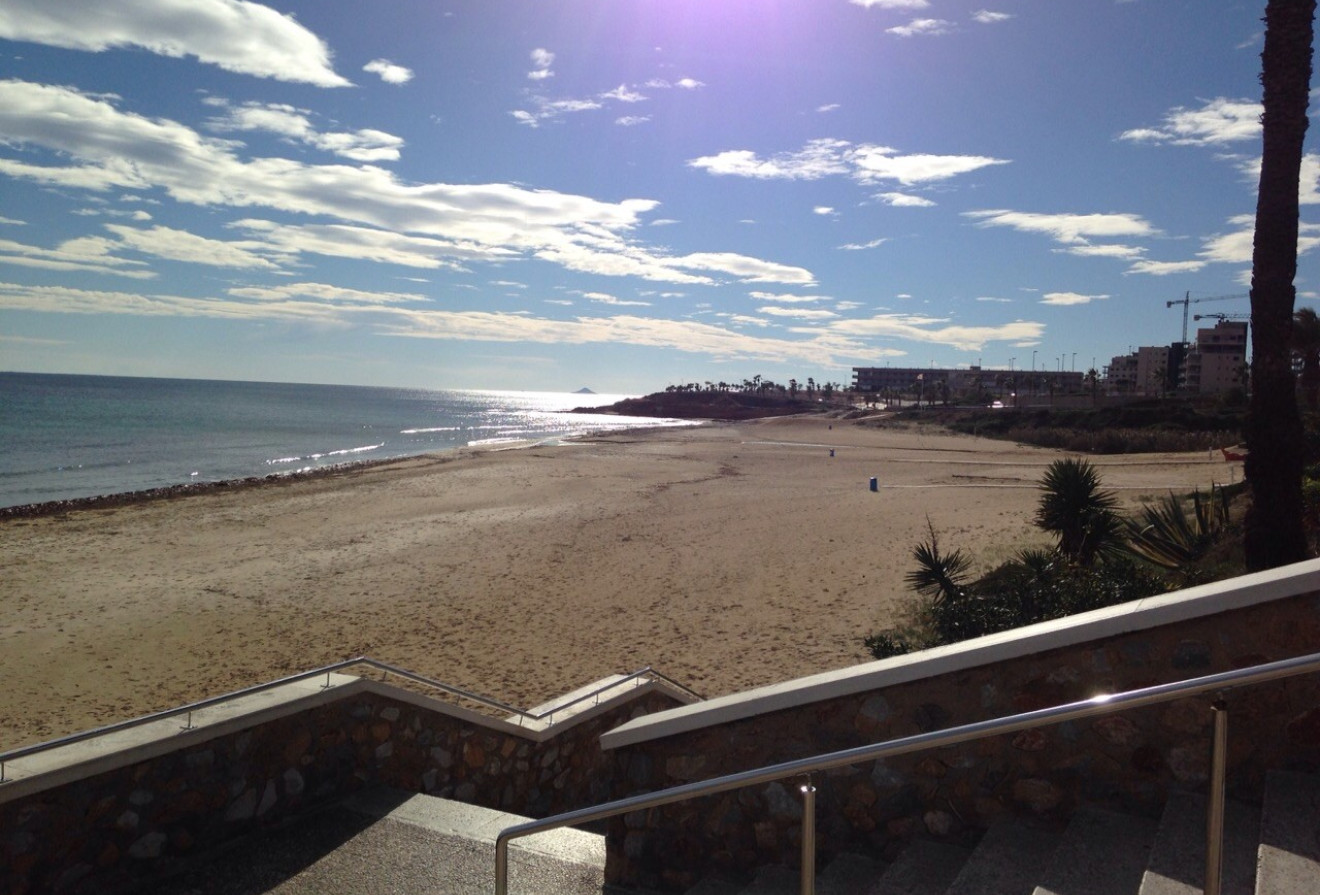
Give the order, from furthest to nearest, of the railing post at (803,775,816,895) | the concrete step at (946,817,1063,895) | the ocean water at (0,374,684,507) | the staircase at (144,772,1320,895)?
the ocean water at (0,374,684,507) → the concrete step at (946,817,1063,895) → the staircase at (144,772,1320,895) → the railing post at (803,775,816,895)

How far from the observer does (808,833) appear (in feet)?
8.01

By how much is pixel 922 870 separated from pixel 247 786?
10.7 ft

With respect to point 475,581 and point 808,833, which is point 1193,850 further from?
point 475,581

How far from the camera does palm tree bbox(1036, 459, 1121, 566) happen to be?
9094mm

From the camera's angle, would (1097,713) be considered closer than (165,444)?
Yes

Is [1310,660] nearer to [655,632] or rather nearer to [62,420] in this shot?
[655,632]

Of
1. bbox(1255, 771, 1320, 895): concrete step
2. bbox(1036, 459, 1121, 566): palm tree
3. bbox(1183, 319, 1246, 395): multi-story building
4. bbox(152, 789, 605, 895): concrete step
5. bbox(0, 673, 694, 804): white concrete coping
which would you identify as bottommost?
bbox(152, 789, 605, 895): concrete step

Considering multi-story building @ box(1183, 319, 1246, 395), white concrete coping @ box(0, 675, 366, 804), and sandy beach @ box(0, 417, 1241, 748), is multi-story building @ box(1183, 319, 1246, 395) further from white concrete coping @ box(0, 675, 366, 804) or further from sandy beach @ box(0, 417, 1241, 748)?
white concrete coping @ box(0, 675, 366, 804)

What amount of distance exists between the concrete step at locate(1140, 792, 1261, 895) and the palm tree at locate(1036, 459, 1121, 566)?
653 centimetres

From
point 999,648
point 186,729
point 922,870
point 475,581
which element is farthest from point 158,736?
point 475,581

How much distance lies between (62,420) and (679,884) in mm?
78965

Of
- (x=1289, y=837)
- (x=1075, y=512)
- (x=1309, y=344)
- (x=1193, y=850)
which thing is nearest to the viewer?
(x=1289, y=837)

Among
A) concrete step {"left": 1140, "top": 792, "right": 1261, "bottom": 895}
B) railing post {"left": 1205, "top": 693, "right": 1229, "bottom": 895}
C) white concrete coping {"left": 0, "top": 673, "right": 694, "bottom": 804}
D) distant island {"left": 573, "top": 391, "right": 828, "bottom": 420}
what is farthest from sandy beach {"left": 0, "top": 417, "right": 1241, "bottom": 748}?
distant island {"left": 573, "top": 391, "right": 828, "bottom": 420}

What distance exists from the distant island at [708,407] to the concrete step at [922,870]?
124506mm
